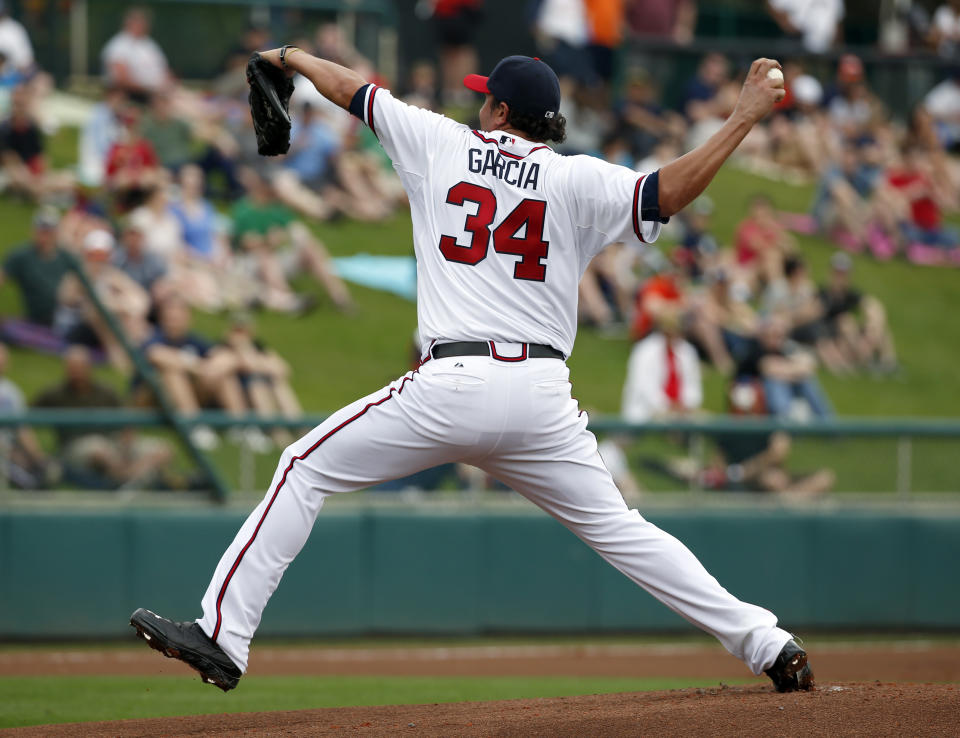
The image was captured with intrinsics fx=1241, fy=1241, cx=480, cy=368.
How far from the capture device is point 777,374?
10.2m

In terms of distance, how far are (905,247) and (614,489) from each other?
500 inches

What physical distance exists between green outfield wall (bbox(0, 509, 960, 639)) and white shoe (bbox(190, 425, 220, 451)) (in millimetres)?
453

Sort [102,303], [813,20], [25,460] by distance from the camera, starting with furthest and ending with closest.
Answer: [813,20] < [102,303] < [25,460]

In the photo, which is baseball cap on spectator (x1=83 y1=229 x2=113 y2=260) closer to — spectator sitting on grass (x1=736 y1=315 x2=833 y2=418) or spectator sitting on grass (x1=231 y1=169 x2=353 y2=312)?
spectator sitting on grass (x1=231 y1=169 x2=353 y2=312)

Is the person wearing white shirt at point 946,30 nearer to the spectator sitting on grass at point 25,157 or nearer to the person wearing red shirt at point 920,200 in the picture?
the person wearing red shirt at point 920,200

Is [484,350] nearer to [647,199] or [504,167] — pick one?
[504,167]

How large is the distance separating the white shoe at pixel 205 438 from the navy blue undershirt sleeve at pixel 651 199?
16.9ft

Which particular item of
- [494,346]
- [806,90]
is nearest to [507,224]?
[494,346]

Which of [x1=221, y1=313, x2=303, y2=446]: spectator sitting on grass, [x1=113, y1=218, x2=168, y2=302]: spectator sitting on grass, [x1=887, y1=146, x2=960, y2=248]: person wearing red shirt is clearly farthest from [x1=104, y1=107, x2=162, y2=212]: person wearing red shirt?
[x1=887, y1=146, x2=960, y2=248]: person wearing red shirt

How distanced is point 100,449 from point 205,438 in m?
0.69

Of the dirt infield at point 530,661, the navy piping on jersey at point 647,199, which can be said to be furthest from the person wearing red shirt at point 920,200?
the navy piping on jersey at point 647,199

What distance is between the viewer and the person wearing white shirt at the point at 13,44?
12883 mm

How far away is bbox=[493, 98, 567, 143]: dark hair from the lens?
413cm

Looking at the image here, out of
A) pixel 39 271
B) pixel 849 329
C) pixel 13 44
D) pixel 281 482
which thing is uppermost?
pixel 13 44
